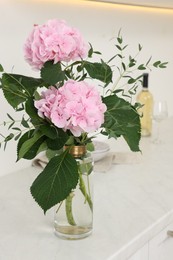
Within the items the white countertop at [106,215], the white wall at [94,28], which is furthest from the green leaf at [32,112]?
the white wall at [94,28]

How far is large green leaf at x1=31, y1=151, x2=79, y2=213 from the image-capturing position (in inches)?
30.8

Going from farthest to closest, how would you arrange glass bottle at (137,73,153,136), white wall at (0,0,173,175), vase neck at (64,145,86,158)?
glass bottle at (137,73,153,136) < white wall at (0,0,173,175) < vase neck at (64,145,86,158)

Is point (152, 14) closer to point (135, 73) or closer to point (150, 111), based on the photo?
point (135, 73)

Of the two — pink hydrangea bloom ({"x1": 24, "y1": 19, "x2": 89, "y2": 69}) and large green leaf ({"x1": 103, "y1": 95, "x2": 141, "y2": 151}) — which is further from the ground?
pink hydrangea bloom ({"x1": 24, "y1": 19, "x2": 89, "y2": 69})

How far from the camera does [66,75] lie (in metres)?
0.84

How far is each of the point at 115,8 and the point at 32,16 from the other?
540 mm

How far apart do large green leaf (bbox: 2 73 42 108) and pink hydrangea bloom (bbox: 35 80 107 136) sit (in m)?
0.05

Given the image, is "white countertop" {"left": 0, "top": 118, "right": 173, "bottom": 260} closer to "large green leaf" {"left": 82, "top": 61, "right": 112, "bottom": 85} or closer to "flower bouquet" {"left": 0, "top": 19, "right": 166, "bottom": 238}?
"flower bouquet" {"left": 0, "top": 19, "right": 166, "bottom": 238}

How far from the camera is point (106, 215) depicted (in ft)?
3.35

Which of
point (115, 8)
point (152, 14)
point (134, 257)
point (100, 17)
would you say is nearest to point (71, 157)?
point (134, 257)

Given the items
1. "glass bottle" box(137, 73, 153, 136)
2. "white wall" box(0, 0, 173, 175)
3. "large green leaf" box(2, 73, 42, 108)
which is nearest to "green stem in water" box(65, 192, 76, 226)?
"large green leaf" box(2, 73, 42, 108)

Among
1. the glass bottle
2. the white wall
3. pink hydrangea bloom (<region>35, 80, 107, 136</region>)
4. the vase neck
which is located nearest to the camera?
pink hydrangea bloom (<region>35, 80, 107, 136</region>)

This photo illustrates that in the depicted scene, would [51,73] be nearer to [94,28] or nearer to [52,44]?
[52,44]

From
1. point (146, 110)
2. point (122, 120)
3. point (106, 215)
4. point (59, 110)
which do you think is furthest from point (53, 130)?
point (146, 110)
